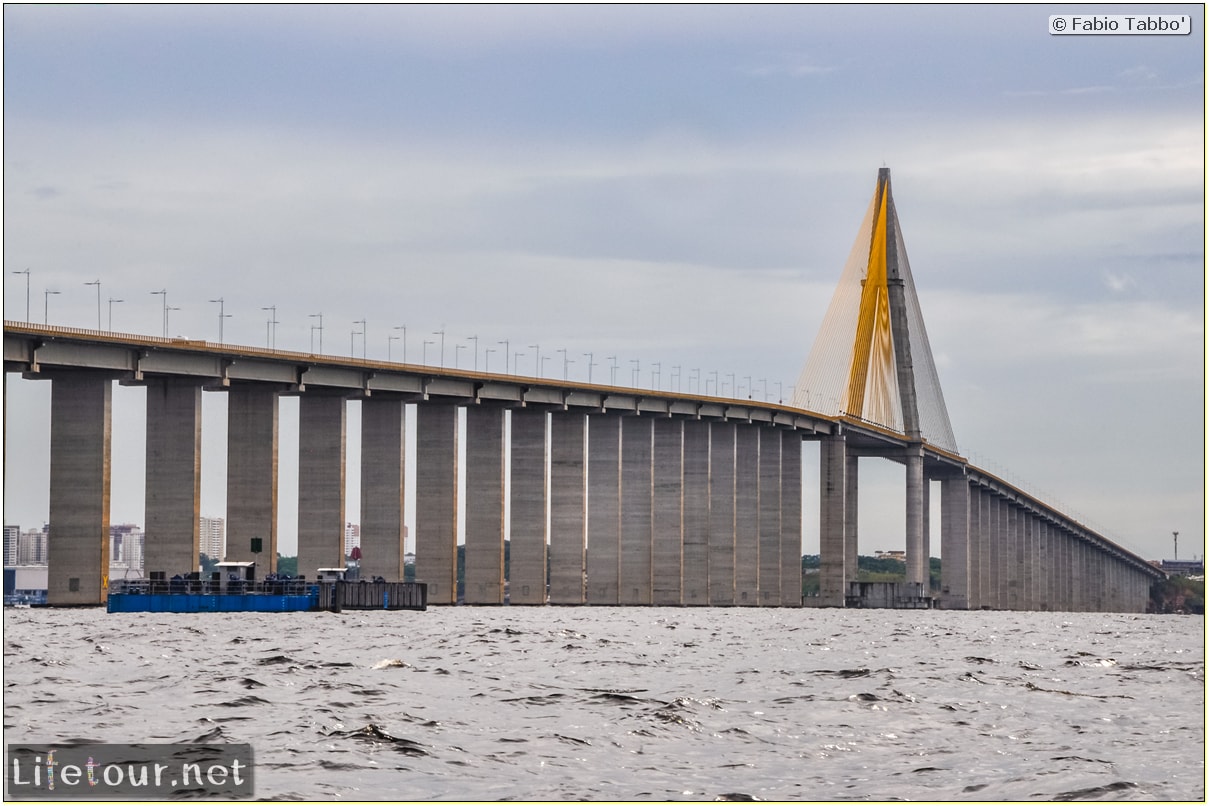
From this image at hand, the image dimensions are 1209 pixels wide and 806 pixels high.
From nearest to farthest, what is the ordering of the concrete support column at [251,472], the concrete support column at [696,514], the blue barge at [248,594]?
the blue barge at [248,594]
the concrete support column at [251,472]
the concrete support column at [696,514]

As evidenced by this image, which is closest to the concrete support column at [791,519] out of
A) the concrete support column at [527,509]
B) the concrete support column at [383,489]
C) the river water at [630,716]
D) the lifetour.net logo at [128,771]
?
the concrete support column at [527,509]

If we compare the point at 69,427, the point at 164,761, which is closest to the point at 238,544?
the point at 69,427

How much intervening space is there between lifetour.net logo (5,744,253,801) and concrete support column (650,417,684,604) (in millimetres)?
121735

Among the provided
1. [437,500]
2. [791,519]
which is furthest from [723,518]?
[437,500]

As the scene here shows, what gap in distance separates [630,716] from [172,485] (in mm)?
79556

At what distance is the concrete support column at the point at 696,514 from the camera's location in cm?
15550

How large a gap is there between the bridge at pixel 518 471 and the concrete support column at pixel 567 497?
172 millimetres

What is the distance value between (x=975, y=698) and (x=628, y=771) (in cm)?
1582

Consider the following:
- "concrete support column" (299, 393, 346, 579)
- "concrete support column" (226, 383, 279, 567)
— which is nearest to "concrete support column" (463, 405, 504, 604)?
"concrete support column" (299, 393, 346, 579)

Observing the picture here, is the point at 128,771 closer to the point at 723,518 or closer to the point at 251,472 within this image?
the point at 251,472

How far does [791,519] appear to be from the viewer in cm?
16638

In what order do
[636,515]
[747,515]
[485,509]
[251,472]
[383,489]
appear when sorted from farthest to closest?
A: [747,515] → [636,515] → [485,509] → [383,489] → [251,472]

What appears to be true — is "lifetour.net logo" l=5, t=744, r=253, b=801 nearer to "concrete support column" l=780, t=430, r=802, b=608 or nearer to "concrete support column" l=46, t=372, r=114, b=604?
"concrete support column" l=46, t=372, r=114, b=604

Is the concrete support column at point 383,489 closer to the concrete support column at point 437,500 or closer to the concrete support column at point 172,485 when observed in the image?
the concrete support column at point 437,500
